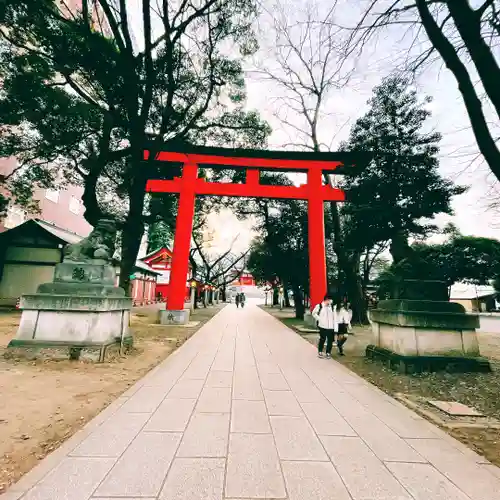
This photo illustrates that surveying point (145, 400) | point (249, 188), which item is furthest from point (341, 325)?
point (249, 188)

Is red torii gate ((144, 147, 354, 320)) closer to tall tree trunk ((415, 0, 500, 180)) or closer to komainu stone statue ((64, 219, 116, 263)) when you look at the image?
komainu stone statue ((64, 219, 116, 263))

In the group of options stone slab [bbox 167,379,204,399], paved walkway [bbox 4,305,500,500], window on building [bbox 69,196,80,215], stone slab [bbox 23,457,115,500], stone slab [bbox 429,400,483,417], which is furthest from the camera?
window on building [bbox 69,196,80,215]

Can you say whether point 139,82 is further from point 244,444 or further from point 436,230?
point 436,230

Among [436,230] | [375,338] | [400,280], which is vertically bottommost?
[375,338]

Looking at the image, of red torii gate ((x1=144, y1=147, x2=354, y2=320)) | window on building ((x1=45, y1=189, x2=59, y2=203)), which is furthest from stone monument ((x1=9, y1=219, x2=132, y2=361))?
window on building ((x1=45, y1=189, x2=59, y2=203))

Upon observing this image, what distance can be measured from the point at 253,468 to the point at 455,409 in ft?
10.0

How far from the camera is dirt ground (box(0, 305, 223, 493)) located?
8.38ft

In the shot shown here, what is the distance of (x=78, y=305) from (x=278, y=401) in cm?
A: 426

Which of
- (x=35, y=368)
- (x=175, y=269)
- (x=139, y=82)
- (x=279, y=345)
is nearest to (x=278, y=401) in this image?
(x=35, y=368)

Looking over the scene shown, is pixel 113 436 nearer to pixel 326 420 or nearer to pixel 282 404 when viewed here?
pixel 282 404

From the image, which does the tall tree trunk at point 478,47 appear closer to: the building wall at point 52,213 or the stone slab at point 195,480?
the stone slab at point 195,480

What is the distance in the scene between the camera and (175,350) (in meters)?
7.62

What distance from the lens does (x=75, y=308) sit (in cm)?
576

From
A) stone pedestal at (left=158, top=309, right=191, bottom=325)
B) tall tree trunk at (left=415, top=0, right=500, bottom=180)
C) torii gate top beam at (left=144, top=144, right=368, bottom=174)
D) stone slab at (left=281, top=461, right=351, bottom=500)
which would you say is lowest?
stone slab at (left=281, top=461, right=351, bottom=500)
